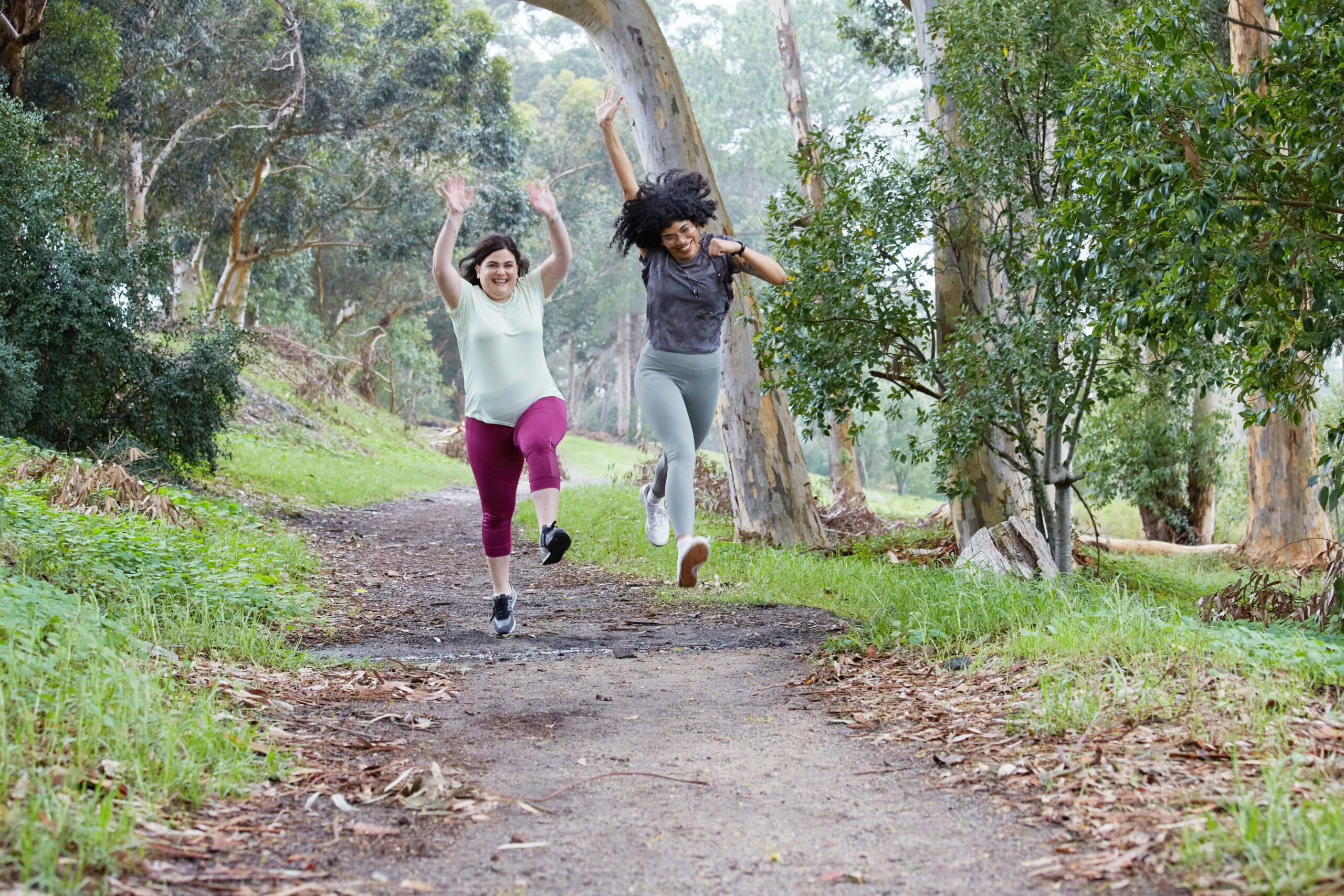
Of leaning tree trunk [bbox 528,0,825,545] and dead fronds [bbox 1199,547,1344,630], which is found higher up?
leaning tree trunk [bbox 528,0,825,545]

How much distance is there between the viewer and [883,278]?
9086 mm

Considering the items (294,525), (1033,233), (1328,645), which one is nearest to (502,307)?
(1328,645)

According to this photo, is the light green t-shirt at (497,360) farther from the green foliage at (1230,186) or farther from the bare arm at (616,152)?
the green foliage at (1230,186)

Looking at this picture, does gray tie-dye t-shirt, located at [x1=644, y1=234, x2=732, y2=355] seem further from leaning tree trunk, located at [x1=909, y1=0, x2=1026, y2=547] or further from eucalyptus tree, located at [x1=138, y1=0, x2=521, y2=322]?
eucalyptus tree, located at [x1=138, y1=0, x2=521, y2=322]

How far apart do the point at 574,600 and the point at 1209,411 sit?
1405 centimetres

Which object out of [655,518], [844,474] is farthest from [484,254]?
[844,474]

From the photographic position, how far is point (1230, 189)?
541 centimetres

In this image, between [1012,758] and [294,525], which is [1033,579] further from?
[294,525]

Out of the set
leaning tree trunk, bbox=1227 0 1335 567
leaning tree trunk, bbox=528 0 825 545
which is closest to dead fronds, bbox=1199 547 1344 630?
leaning tree trunk, bbox=528 0 825 545

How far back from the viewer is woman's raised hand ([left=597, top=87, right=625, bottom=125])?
255 inches

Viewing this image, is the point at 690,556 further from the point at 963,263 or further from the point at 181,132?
the point at 181,132

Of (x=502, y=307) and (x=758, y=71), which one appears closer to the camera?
(x=502, y=307)

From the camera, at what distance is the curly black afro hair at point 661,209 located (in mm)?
6070

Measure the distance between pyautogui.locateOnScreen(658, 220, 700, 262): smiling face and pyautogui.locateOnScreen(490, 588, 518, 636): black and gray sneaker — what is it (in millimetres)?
2172
